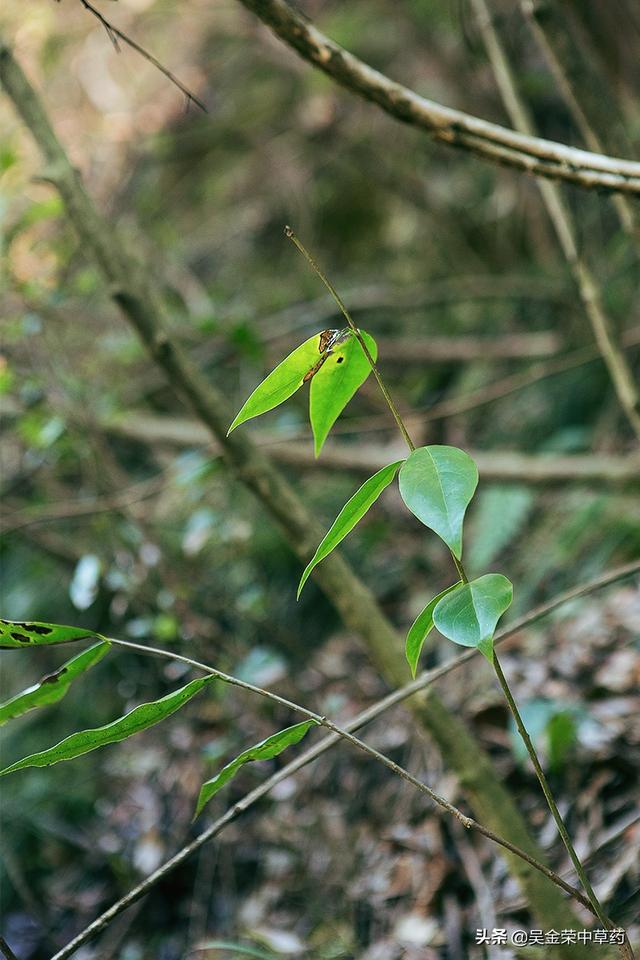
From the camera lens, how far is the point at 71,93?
18.6 ft

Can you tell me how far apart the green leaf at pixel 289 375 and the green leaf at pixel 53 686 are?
33 centimetres

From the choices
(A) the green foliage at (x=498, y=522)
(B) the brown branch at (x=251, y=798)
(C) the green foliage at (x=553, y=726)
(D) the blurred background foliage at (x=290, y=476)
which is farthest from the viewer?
(A) the green foliage at (x=498, y=522)

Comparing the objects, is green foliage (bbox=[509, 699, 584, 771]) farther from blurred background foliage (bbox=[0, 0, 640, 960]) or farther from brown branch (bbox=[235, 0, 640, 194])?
brown branch (bbox=[235, 0, 640, 194])

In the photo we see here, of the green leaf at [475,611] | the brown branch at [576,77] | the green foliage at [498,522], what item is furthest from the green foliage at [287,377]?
the green foliage at [498,522]

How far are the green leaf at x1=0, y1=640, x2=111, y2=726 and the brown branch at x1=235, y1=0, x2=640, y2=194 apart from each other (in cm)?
91

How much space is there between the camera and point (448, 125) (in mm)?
1231

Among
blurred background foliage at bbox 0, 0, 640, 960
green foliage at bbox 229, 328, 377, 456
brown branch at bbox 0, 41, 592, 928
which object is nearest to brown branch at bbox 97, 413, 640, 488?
blurred background foliage at bbox 0, 0, 640, 960

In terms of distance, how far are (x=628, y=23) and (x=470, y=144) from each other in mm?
2803

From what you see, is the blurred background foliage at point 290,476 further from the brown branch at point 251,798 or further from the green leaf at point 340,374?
the green leaf at point 340,374

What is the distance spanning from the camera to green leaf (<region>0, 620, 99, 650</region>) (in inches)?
35.9

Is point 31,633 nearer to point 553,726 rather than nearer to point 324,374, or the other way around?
point 324,374

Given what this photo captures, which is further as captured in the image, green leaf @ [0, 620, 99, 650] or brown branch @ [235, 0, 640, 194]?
brown branch @ [235, 0, 640, 194]

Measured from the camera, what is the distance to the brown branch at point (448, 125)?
1175mm

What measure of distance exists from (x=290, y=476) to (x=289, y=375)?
105 inches
